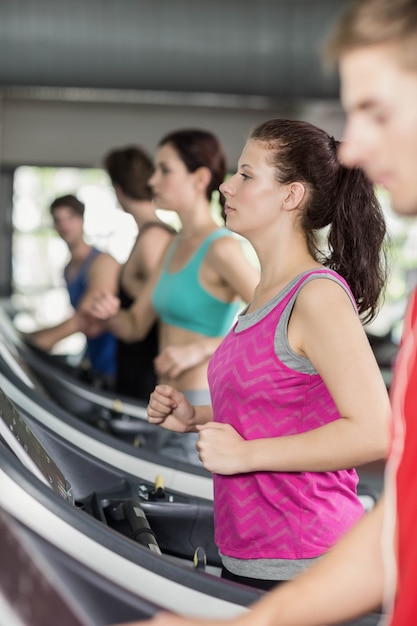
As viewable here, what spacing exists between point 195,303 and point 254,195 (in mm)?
1090

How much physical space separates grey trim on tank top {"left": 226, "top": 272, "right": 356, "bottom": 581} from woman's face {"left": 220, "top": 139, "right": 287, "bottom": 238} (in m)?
0.14

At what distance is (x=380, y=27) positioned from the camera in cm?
78

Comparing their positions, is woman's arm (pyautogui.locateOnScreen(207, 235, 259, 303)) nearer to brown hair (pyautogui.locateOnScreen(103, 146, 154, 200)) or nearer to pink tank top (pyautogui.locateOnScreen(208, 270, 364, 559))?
pink tank top (pyautogui.locateOnScreen(208, 270, 364, 559))

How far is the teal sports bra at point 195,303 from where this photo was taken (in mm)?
2598

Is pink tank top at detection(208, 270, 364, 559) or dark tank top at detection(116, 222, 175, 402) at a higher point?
pink tank top at detection(208, 270, 364, 559)

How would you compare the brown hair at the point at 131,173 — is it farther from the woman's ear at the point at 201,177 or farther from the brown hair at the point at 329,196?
the brown hair at the point at 329,196

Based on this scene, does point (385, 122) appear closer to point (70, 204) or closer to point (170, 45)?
point (70, 204)

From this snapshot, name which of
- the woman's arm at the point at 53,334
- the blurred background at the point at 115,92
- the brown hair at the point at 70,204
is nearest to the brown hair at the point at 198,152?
the woman's arm at the point at 53,334

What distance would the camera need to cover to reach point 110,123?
7895mm

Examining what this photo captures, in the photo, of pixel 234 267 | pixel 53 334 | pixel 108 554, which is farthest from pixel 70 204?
pixel 108 554

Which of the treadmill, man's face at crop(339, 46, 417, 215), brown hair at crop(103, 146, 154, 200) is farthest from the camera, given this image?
brown hair at crop(103, 146, 154, 200)

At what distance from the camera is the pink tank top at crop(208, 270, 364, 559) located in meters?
1.42

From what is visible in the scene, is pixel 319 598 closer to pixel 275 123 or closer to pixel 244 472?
pixel 244 472

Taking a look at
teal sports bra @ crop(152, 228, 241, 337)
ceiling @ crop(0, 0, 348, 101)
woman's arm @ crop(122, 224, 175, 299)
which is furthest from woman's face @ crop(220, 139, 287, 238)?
ceiling @ crop(0, 0, 348, 101)
